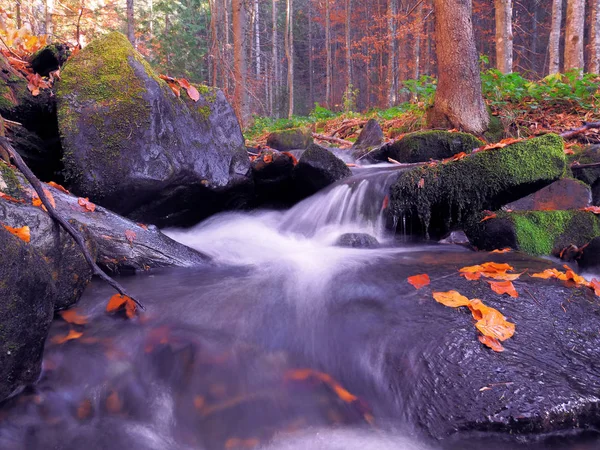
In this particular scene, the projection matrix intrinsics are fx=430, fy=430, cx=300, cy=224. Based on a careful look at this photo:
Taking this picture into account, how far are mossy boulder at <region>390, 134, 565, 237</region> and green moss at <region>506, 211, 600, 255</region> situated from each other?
0.34 m

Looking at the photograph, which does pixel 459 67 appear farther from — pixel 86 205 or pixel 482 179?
pixel 86 205

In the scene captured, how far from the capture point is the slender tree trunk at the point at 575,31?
35.7ft

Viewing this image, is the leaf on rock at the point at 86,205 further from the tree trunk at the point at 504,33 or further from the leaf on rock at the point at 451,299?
the tree trunk at the point at 504,33

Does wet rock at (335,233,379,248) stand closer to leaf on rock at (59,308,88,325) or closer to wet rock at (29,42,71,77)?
leaf on rock at (59,308,88,325)

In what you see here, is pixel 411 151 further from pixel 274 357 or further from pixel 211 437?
pixel 211 437

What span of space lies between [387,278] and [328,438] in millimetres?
1659

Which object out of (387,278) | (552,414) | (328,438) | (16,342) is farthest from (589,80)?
(16,342)

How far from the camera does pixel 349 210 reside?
5.57 meters

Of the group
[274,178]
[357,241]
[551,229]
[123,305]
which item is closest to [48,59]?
[274,178]

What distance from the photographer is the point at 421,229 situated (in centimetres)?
512

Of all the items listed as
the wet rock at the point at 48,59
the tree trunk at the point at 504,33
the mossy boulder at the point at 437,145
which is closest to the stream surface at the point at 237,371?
the wet rock at the point at 48,59

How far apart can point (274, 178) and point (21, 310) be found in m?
4.59

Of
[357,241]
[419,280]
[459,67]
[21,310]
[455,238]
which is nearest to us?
[21,310]

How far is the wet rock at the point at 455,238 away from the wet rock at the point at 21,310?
13.3 feet
